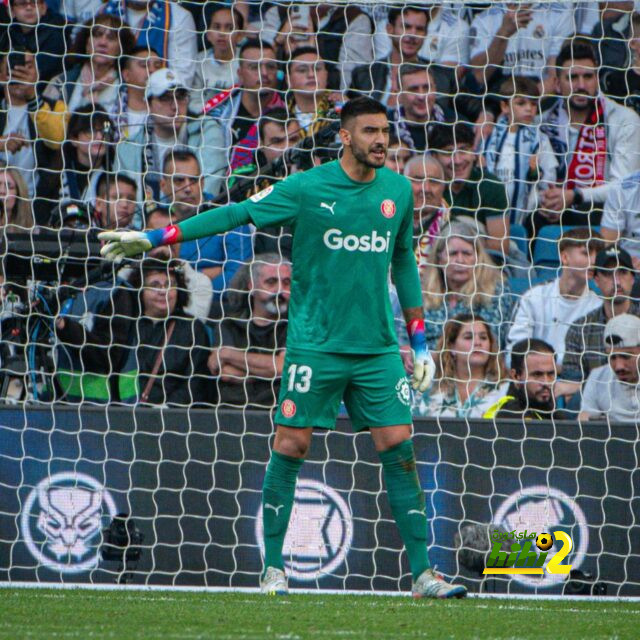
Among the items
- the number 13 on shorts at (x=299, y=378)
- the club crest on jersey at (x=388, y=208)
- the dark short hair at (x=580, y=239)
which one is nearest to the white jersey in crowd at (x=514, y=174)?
the dark short hair at (x=580, y=239)

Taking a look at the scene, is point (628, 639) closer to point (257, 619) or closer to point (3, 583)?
point (257, 619)

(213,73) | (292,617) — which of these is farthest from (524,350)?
(292,617)

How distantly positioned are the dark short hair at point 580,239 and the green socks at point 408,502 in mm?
3280

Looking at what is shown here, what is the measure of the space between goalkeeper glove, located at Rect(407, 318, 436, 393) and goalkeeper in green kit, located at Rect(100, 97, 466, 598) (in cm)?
15

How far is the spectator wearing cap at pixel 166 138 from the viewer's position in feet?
25.6

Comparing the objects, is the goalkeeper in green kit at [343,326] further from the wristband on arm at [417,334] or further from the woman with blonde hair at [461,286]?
the woman with blonde hair at [461,286]

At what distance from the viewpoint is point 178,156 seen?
304 inches

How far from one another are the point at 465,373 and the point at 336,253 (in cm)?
261

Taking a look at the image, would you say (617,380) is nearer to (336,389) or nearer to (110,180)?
(336,389)

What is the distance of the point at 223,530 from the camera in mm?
5801

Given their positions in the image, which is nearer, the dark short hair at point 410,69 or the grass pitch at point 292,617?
the grass pitch at point 292,617

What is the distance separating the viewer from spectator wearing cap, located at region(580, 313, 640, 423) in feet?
22.6

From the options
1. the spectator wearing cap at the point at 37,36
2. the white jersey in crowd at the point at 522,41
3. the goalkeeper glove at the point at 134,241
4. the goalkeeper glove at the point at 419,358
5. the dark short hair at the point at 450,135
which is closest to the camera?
the goalkeeper glove at the point at 134,241

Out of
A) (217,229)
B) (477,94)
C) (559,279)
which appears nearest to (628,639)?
(217,229)
